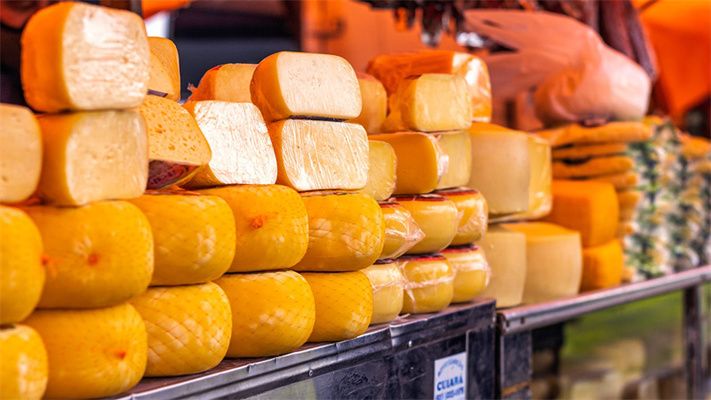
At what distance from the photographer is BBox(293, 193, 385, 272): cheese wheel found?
1.55 meters

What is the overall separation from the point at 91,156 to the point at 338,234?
0.51 m

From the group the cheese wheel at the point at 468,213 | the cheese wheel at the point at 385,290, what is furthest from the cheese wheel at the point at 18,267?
the cheese wheel at the point at 468,213

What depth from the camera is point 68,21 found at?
3.67 ft

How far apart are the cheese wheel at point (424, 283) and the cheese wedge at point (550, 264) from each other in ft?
1.86

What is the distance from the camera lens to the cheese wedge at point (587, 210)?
2686 millimetres

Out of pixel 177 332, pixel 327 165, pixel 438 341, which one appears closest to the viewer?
pixel 177 332

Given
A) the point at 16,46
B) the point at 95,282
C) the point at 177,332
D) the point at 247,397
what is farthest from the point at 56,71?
the point at 16,46

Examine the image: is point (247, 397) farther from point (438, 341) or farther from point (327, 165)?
point (438, 341)

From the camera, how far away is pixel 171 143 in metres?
1.32

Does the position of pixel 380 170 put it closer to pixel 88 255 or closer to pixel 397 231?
pixel 397 231

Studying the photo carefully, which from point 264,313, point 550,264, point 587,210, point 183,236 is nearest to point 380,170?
point 264,313

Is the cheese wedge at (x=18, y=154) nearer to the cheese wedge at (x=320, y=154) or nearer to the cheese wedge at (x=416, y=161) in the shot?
the cheese wedge at (x=320, y=154)

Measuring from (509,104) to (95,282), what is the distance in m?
2.35

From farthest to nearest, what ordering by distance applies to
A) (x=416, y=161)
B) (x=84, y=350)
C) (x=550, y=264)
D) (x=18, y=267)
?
(x=550, y=264) → (x=416, y=161) → (x=84, y=350) → (x=18, y=267)
